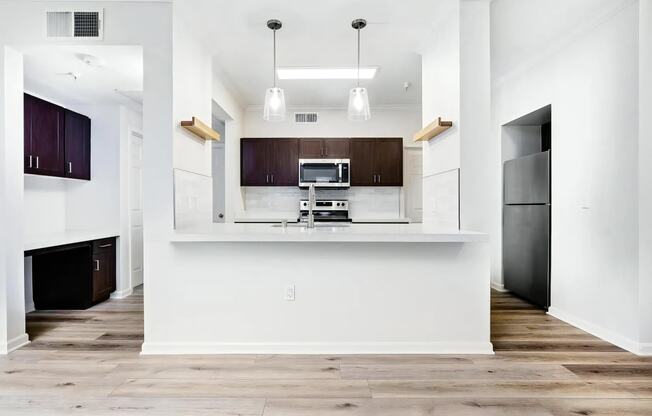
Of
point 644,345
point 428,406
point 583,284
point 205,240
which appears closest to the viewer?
point 428,406

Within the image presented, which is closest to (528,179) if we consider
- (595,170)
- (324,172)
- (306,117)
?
(595,170)

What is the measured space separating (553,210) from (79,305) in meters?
4.90

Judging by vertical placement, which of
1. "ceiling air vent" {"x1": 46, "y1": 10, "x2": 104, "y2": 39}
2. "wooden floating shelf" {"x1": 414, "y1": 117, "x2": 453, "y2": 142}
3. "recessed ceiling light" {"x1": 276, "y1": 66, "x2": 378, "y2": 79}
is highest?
"recessed ceiling light" {"x1": 276, "y1": 66, "x2": 378, "y2": 79}

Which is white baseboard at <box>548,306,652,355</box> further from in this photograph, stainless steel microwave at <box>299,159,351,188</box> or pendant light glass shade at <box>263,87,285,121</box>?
pendant light glass shade at <box>263,87,285,121</box>

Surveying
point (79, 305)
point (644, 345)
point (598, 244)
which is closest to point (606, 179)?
point (598, 244)

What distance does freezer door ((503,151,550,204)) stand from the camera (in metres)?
3.78

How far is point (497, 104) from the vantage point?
→ 4621 mm

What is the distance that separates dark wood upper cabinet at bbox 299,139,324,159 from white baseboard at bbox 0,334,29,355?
3.62 metres

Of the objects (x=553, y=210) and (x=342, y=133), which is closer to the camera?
(x=553, y=210)

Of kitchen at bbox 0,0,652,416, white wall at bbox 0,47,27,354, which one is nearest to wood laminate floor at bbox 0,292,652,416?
kitchen at bbox 0,0,652,416

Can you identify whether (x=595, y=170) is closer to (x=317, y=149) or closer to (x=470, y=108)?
(x=470, y=108)

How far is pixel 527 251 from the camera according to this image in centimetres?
411

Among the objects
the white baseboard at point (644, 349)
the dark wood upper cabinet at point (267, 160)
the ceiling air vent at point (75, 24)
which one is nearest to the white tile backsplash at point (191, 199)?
the ceiling air vent at point (75, 24)

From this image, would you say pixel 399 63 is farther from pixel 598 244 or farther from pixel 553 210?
pixel 598 244
